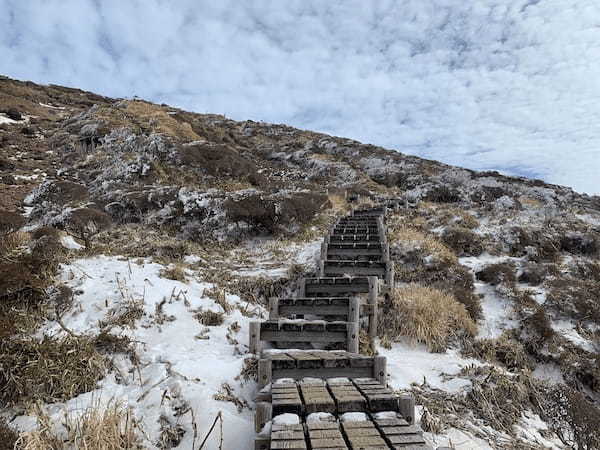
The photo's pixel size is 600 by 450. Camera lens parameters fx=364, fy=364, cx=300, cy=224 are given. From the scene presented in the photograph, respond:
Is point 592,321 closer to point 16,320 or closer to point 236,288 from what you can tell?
point 236,288

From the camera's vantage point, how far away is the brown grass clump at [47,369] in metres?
4.38

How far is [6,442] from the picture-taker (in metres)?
3.38

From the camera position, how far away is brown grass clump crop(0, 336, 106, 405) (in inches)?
172

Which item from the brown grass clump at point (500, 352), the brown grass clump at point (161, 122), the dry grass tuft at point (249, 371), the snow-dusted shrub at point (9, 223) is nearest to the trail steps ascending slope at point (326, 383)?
the dry grass tuft at point (249, 371)

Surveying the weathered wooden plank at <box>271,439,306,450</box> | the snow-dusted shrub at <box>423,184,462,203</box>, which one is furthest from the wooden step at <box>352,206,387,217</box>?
the weathered wooden plank at <box>271,439,306,450</box>

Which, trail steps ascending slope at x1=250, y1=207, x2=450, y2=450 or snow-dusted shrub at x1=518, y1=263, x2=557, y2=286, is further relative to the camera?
snow-dusted shrub at x1=518, y1=263, x2=557, y2=286

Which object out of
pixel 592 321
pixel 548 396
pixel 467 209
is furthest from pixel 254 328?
pixel 467 209

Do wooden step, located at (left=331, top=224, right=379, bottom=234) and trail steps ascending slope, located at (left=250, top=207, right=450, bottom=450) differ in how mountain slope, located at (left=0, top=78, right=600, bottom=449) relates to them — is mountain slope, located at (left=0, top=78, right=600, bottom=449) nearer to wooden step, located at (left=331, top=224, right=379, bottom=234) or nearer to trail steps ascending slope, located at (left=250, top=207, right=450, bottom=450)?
trail steps ascending slope, located at (left=250, top=207, right=450, bottom=450)

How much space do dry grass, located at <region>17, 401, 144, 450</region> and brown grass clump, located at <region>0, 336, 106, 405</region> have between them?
0.81 meters

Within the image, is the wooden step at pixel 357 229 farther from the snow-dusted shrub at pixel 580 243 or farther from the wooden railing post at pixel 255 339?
the wooden railing post at pixel 255 339

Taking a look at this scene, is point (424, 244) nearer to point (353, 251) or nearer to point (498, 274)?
point (498, 274)

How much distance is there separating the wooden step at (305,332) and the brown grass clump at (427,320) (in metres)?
2.28

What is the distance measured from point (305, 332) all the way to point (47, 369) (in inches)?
142

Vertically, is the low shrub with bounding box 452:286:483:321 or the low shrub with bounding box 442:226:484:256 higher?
the low shrub with bounding box 442:226:484:256
